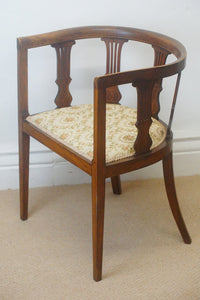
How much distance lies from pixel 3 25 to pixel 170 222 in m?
1.12

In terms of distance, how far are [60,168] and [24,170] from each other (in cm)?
37

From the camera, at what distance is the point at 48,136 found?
5.73 feet

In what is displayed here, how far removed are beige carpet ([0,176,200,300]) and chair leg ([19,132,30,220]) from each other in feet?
0.20

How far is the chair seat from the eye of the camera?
5.26 ft

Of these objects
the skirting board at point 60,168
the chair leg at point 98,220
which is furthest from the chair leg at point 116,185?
the chair leg at point 98,220

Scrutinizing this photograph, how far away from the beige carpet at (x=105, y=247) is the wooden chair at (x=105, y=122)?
85 millimetres

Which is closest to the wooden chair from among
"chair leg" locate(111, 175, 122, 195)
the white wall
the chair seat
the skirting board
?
the chair seat

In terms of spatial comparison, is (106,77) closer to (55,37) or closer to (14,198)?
(55,37)

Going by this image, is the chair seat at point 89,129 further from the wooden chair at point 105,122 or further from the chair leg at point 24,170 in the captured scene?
the chair leg at point 24,170

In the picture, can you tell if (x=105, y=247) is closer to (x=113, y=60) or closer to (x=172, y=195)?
(x=172, y=195)

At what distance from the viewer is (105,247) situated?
188 cm

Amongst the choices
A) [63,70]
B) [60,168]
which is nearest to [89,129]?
[63,70]

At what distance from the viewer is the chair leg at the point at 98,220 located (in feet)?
5.14

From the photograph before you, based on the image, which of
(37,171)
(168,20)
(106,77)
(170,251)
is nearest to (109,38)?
(168,20)
